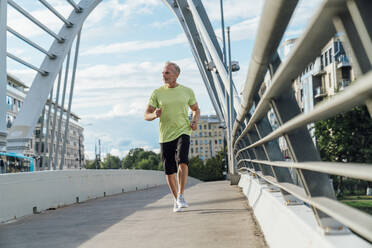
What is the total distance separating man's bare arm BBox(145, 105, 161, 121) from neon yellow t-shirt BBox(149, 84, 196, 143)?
0.11m

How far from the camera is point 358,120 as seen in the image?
39.4m

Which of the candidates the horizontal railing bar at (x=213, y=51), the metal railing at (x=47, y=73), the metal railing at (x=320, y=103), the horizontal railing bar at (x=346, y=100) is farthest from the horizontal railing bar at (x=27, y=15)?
the horizontal railing bar at (x=346, y=100)

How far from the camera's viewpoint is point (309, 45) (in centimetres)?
189

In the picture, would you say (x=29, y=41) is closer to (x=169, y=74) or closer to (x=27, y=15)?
(x=27, y=15)

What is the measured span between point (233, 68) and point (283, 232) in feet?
83.5

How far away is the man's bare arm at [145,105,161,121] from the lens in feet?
21.4

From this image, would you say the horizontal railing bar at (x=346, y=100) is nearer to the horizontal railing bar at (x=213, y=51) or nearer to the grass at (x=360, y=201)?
the horizontal railing bar at (x=213, y=51)

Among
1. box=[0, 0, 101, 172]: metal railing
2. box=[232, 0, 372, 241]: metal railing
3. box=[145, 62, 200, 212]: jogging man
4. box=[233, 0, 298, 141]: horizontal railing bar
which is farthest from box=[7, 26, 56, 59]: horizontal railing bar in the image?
box=[233, 0, 298, 141]: horizontal railing bar

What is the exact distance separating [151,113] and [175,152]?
0.57 m

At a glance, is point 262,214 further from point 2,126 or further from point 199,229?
point 2,126

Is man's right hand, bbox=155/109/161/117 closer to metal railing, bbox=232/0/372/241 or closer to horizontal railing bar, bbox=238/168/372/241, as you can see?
metal railing, bbox=232/0/372/241

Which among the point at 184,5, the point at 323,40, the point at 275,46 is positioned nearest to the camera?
the point at 323,40

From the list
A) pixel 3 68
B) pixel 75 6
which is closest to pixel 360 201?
pixel 75 6

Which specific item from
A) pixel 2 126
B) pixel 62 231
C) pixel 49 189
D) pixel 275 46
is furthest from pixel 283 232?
pixel 2 126
